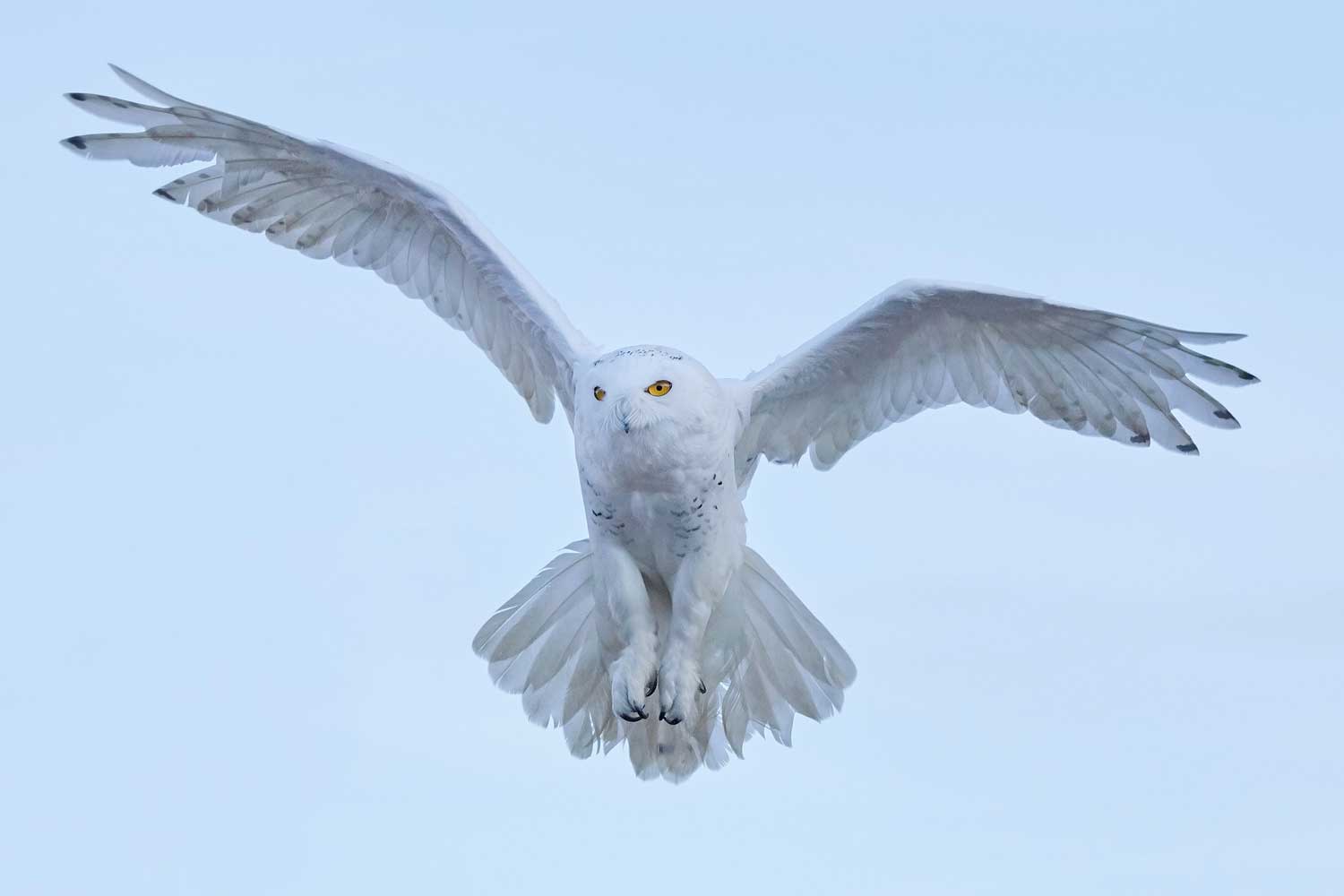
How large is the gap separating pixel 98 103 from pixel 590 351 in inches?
117

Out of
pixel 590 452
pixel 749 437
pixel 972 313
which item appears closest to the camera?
pixel 590 452

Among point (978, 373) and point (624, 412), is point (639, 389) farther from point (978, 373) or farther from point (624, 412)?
point (978, 373)

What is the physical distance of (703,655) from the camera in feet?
36.6

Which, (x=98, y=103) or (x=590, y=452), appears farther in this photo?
(x=98, y=103)

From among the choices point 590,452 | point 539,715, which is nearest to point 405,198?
point 590,452

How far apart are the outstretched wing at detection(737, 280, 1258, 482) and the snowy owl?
11 millimetres

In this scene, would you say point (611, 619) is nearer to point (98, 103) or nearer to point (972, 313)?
point (972, 313)

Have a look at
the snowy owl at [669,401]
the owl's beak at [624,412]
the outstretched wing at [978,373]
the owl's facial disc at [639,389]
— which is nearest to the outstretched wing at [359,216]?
the snowy owl at [669,401]

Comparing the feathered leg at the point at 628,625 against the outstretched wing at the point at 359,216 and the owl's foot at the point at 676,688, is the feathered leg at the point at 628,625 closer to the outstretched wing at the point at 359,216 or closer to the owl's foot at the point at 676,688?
the owl's foot at the point at 676,688

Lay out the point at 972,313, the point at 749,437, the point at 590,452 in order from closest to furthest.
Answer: the point at 590,452, the point at 972,313, the point at 749,437

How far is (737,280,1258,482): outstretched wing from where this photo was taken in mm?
10727

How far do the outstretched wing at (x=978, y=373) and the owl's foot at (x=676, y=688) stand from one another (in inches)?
56.0

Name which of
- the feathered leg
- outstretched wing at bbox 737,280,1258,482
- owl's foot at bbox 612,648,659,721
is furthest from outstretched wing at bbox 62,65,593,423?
owl's foot at bbox 612,648,659,721

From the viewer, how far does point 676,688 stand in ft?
35.0
